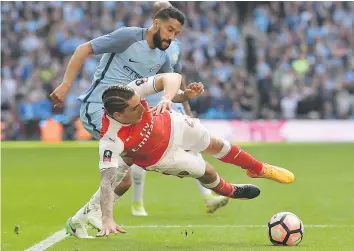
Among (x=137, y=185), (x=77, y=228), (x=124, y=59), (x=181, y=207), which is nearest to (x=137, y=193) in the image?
(x=137, y=185)

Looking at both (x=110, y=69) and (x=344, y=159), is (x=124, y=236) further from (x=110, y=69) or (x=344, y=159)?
(x=344, y=159)

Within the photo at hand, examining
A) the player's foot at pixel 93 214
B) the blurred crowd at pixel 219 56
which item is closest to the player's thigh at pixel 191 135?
the player's foot at pixel 93 214

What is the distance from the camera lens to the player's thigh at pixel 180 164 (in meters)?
8.12

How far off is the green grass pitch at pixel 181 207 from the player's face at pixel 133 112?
1.15 meters

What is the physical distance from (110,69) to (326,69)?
63.9 feet

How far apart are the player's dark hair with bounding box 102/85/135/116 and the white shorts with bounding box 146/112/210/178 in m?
0.76

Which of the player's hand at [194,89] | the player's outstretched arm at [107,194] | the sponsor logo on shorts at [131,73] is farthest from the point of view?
the sponsor logo on shorts at [131,73]

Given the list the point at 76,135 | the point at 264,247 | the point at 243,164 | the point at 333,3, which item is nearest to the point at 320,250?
the point at 264,247

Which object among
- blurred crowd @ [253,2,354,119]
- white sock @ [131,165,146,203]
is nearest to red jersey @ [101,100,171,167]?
white sock @ [131,165,146,203]

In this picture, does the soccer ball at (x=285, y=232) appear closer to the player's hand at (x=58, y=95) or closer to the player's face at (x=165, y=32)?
the player's face at (x=165, y=32)

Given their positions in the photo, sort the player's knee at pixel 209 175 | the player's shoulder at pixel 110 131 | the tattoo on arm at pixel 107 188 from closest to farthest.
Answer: the tattoo on arm at pixel 107 188 → the player's shoulder at pixel 110 131 → the player's knee at pixel 209 175

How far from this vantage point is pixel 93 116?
9.20 meters

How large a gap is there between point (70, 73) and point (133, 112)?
1.25 meters

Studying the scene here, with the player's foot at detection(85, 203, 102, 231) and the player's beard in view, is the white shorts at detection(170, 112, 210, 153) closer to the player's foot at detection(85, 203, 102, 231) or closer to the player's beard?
the player's beard
